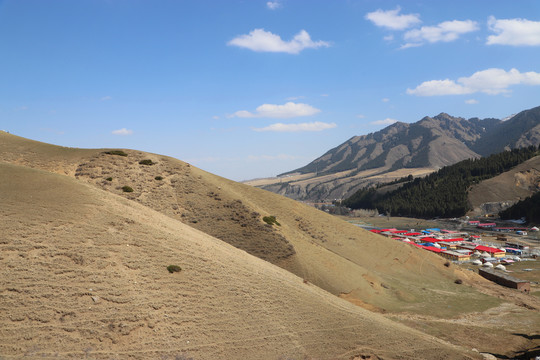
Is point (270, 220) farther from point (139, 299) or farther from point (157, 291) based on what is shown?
point (139, 299)

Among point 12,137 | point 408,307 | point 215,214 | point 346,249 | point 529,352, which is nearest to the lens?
point 529,352

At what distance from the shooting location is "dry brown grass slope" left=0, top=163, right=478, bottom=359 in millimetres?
21609

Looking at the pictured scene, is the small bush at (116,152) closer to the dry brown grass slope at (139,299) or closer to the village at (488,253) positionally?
the dry brown grass slope at (139,299)

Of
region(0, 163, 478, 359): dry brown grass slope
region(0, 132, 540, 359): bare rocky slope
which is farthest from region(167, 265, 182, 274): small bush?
region(0, 132, 540, 359): bare rocky slope

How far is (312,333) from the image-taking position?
91.0 feet

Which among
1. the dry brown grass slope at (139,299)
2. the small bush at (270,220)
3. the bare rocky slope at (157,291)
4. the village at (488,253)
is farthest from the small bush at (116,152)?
the village at (488,253)

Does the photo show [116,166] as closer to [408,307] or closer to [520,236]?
[408,307]

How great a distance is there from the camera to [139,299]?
24.7 metres

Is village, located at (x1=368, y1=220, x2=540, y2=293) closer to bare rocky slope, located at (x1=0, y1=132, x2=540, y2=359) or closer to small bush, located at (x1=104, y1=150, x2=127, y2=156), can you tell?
bare rocky slope, located at (x1=0, y1=132, x2=540, y2=359)

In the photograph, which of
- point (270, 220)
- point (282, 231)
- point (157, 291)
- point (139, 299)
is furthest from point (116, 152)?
point (139, 299)

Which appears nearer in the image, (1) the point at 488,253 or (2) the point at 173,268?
(2) the point at 173,268

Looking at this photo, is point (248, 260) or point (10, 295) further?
point (248, 260)

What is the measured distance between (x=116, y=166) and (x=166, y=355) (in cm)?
4951


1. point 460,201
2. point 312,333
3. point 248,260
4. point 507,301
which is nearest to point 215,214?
point 248,260
